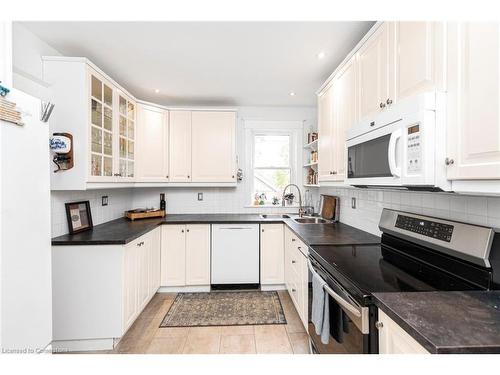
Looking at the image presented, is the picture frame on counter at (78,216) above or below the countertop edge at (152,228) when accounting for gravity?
above

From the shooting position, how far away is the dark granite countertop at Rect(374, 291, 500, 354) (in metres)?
0.66

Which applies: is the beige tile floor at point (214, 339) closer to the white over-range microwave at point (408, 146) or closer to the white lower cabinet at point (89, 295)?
the white lower cabinet at point (89, 295)

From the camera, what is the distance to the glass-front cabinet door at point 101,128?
7.07ft

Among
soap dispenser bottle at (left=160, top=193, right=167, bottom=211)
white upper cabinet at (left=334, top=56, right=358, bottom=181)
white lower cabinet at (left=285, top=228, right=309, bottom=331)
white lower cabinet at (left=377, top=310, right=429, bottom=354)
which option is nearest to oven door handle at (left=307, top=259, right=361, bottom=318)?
white lower cabinet at (left=377, top=310, right=429, bottom=354)

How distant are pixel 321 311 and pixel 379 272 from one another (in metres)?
0.41

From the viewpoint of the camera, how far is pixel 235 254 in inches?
121

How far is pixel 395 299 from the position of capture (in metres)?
0.95

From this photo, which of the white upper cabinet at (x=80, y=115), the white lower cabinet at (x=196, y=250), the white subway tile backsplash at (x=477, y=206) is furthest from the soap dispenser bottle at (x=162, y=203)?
the white subway tile backsplash at (x=477, y=206)

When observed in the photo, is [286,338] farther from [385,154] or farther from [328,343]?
[385,154]

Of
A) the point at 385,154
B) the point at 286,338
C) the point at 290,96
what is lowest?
the point at 286,338

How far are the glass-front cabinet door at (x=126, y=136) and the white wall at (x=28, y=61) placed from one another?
2.30 ft

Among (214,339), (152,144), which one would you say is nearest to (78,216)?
(152,144)
